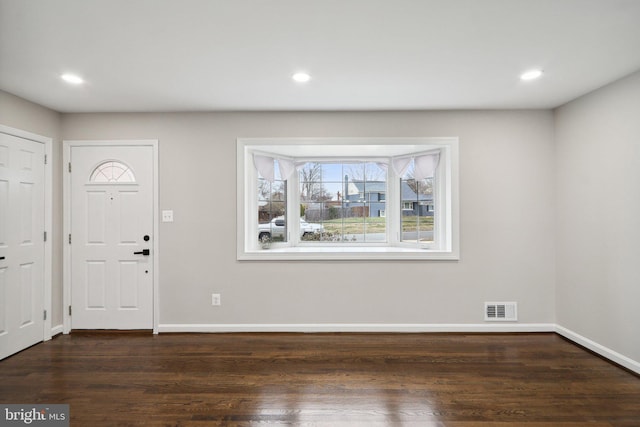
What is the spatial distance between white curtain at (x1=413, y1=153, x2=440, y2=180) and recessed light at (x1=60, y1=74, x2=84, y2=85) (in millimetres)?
3540

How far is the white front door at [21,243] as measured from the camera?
3.04 m

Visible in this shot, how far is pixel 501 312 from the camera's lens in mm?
3609

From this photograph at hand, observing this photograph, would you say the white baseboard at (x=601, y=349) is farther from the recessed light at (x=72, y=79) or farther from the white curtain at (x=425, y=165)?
the recessed light at (x=72, y=79)

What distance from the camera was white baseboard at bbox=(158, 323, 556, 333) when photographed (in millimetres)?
3605

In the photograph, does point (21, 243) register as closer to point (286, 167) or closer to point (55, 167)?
point (55, 167)

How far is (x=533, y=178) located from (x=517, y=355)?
6.04ft

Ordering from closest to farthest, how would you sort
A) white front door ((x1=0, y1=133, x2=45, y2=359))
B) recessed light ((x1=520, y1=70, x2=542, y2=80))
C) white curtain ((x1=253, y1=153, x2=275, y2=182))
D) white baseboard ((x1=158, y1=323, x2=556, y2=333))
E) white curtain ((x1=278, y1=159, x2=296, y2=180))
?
recessed light ((x1=520, y1=70, x2=542, y2=80)), white front door ((x1=0, y1=133, x2=45, y2=359)), white baseboard ((x1=158, y1=323, x2=556, y2=333)), white curtain ((x1=253, y1=153, x2=275, y2=182)), white curtain ((x1=278, y1=159, x2=296, y2=180))

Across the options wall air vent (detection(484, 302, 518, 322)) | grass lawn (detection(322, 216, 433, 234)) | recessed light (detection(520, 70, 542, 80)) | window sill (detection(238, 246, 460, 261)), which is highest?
recessed light (detection(520, 70, 542, 80))

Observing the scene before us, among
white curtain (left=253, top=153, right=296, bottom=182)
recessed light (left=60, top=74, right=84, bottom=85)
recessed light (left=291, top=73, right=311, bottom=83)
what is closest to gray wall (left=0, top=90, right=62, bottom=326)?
recessed light (left=60, top=74, right=84, bottom=85)

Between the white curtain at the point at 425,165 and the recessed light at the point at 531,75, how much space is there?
1350 millimetres

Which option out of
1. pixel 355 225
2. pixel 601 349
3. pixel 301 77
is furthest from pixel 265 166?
pixel 601 349

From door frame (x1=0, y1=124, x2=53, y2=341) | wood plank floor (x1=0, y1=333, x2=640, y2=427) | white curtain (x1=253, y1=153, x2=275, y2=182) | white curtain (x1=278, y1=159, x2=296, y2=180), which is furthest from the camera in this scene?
white curtain (x1=278, y1=159, x2=296, y2=180)

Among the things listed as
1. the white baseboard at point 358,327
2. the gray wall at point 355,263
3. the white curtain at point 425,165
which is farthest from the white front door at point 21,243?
the white curtain at point 425,165

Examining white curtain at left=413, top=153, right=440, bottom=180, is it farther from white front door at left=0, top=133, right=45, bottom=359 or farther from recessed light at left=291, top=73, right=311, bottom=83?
white front door at left=0, top=133, right=45, bottom=359
